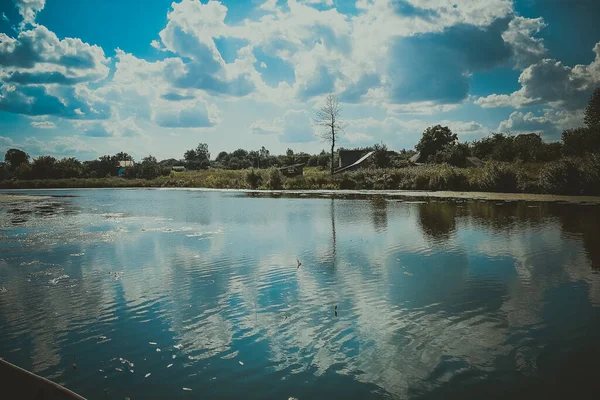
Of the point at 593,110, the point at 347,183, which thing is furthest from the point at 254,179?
the point at 593,110

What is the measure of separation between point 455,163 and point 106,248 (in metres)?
72.3

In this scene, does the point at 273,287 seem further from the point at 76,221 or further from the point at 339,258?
the point at 76,221

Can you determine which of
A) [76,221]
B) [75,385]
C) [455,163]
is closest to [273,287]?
[75,385]

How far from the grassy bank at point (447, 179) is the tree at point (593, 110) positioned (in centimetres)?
4636

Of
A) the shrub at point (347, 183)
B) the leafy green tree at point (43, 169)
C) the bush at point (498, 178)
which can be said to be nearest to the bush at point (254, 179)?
the shrub at point (347, 183)

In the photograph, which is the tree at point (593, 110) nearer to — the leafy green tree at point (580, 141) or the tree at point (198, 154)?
the leafy green tree at point (580, 141)

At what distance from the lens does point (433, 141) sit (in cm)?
8994

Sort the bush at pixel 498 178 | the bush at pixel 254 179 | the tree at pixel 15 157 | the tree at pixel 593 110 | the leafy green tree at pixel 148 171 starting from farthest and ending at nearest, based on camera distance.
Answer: the tree at pixel 15 157 < the leafy green tree at pixel 148 171 < the tree at pixel 593 110 < the bush at pixel 254 179 < the bush at pixel 498 178

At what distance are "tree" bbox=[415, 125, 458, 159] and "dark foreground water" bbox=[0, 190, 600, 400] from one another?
246ft

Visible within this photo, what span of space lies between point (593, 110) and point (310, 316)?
98106 mm

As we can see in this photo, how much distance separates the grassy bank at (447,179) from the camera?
3844 cm

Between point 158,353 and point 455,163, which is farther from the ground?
point 455,163

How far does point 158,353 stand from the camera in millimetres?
7176

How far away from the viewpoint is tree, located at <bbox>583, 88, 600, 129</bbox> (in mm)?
81456
